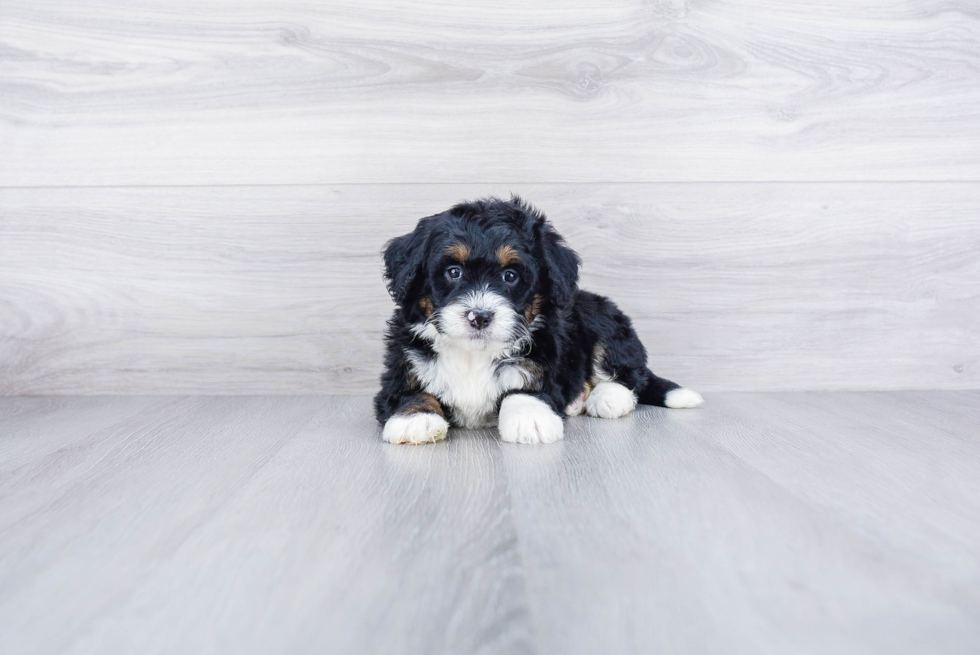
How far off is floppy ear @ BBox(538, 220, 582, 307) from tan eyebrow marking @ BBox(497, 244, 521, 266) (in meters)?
0.10

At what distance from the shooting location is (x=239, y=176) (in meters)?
2.53

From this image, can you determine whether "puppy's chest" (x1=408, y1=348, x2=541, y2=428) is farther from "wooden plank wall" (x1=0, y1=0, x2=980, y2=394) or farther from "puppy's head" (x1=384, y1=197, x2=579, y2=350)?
"wooden plank wall" (x1=0, y1=0, x2=980, y2=394)

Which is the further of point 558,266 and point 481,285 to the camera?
point 558,266

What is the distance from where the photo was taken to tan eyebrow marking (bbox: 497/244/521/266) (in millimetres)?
1777

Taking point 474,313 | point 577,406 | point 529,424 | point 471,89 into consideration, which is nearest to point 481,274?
point 474,313

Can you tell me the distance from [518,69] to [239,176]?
1034 mm

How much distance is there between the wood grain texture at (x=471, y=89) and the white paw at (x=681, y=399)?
2.54 feet

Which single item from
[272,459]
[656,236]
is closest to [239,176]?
[272,459]

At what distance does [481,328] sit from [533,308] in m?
0.22

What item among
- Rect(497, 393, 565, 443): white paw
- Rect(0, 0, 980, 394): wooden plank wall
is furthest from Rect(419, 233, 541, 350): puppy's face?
Rect(0, 0, 980, 394): wooden plank wall

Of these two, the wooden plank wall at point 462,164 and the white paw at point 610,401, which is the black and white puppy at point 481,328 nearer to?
the white paw at point 610,401

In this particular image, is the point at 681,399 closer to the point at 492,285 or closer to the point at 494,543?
the point at 492,285

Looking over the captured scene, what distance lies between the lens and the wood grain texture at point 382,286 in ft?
8.32

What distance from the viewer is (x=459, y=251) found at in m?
1.77
